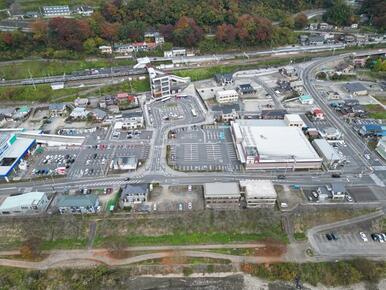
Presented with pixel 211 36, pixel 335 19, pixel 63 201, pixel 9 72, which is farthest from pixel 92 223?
pixel 335 19

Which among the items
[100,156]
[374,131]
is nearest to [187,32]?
[100,156]

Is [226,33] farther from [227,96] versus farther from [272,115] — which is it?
[272,115]

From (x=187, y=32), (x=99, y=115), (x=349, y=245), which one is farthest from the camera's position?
(x=187, y=32)

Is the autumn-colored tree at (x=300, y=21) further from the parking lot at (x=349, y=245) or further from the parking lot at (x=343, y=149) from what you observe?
the parking lot at (x=349, y=245)

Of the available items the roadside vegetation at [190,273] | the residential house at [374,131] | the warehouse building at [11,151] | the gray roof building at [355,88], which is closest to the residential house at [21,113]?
the warehouse building at [11,151]

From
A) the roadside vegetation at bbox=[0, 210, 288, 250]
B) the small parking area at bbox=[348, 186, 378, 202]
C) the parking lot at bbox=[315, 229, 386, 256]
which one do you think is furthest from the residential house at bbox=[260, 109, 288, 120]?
the parking lot at bbox=[315, 229, 386, 256]

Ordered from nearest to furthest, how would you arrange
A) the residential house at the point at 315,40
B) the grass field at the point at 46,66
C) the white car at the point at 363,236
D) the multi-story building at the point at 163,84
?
the white car at the point at 363,236 < the multi-story building at the point at 163,84 < the grass field at the point at 46,66 < the residential house at the point at 315,40
